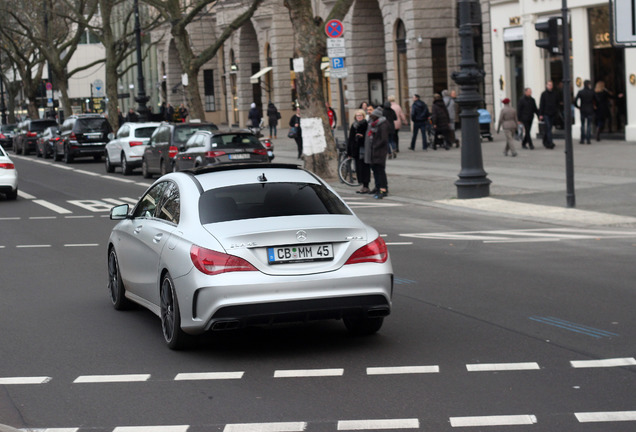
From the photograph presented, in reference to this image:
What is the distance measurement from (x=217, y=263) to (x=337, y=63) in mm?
18265

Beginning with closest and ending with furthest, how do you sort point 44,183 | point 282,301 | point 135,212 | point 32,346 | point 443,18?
point 282,301
point 32,346
point 135,212
point 44,183
point 443,18

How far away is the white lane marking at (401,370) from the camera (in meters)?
7.42

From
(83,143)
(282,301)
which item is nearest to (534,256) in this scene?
(282,301)

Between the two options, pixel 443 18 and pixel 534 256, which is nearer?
pixel 534 256

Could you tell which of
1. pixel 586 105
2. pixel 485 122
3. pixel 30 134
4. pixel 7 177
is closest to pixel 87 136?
pixel 30 134

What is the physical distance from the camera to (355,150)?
75.2ft

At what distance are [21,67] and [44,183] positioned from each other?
47976mm

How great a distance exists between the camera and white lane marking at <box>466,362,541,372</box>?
7406mm

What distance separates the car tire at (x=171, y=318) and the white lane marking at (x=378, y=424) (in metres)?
2.33

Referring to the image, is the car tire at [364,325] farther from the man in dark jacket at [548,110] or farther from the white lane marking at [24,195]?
the man in dark jacket at [548,110]

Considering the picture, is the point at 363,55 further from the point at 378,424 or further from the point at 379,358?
the point at 378,424

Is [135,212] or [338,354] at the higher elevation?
[135,212]

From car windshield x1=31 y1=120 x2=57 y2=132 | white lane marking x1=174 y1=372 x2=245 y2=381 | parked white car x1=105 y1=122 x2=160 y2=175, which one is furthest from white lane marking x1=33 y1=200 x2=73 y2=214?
car windshield x1=31 y1=120 x2=57 y2=132

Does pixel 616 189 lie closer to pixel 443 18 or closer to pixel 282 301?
pixel 282 301
